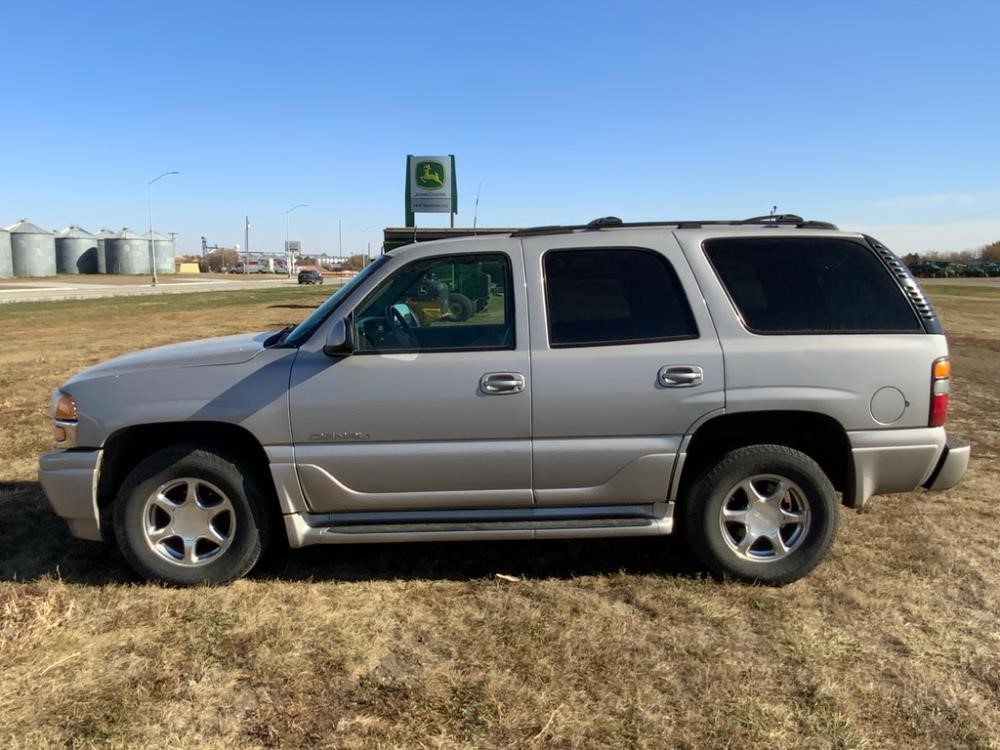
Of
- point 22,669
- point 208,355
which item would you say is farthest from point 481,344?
point 22,669

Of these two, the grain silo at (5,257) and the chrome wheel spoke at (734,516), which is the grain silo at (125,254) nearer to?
the grain silo at (5,257)

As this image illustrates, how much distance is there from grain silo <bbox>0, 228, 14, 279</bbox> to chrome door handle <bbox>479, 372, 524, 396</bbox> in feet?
261

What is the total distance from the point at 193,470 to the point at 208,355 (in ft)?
1.99

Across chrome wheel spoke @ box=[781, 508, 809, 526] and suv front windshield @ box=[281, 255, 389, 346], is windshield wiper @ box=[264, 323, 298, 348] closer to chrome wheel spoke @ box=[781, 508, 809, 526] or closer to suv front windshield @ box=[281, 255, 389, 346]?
suv front windshield @ box=[281, 255, 389, 346]

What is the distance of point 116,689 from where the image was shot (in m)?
2.92

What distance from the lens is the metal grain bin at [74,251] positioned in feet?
268

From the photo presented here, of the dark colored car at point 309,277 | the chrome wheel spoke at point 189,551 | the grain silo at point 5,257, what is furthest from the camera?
the grain silo at point 5,257

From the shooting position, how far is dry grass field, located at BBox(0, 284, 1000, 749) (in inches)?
106

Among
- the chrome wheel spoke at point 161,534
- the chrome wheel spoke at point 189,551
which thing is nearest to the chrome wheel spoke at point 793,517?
the chrome wheel spoke at point 189,551

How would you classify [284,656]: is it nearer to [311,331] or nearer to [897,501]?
[311,331]

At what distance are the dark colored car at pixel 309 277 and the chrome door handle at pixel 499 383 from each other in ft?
195

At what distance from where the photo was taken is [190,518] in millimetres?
3768

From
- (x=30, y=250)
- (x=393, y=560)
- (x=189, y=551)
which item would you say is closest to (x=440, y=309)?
(x=393, y=560)

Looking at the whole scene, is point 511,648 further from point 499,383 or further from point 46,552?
point 46,552
